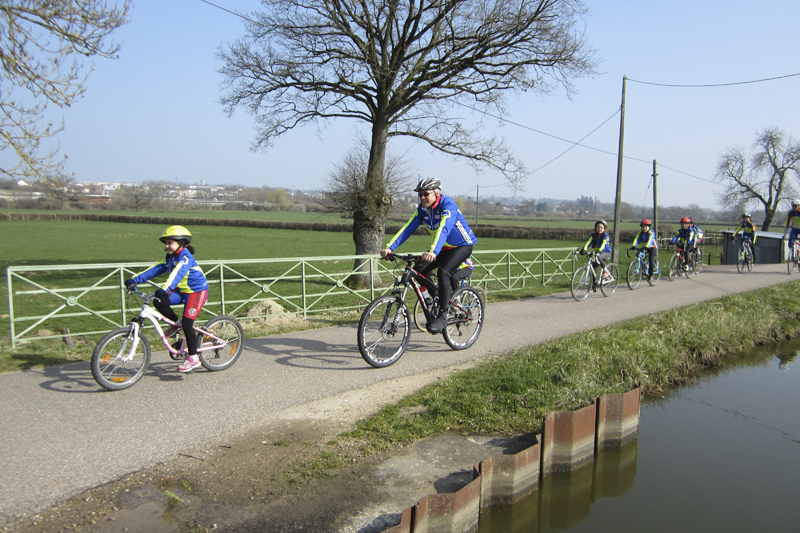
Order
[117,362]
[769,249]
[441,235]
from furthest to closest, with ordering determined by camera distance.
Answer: [769,249]
[441,235]
[117,362]

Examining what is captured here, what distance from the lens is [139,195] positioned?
9675 centimetres

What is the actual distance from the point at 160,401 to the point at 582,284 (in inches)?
375

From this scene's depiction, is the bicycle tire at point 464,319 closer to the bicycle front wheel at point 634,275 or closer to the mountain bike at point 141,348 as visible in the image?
the mountain bike at point 141,348

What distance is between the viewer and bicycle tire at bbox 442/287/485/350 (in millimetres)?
7426

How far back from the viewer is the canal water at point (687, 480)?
4395 mm

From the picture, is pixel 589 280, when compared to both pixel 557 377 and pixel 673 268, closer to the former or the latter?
pixel 673 268

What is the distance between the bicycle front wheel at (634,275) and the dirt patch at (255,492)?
11.1 metres

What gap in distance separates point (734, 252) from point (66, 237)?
52.1m

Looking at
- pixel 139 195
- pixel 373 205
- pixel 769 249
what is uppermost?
pixel 139 195

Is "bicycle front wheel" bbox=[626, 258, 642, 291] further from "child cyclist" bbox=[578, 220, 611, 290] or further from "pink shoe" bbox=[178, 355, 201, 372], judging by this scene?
"pink shoe" bbox=[178, 355, 201, 372]

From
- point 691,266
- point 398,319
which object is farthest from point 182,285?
point 691,266

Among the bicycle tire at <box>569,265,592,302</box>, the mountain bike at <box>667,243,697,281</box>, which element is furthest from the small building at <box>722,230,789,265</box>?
the bicycle tire at <box>569,265,592,302</box>

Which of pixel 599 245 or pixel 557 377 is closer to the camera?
pixel 557 377

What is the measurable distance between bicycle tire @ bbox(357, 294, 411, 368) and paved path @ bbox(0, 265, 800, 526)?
16cm
